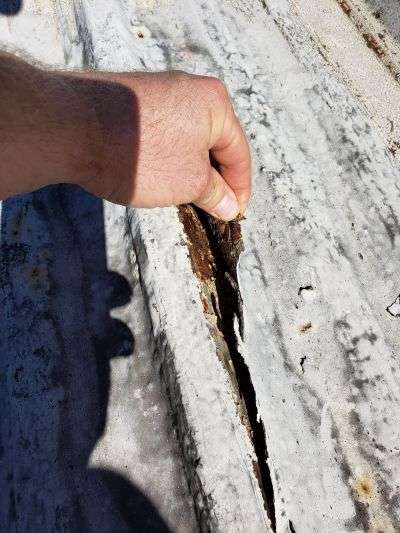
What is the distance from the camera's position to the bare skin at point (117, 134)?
33.3 inches

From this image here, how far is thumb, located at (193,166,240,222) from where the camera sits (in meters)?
1.05

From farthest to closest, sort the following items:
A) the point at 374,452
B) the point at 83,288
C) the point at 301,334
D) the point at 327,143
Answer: the point at 327,143 → the point at 83,288 → the point at 301,334 → the point at 374,452

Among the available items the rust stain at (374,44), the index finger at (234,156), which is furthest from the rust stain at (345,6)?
the index finger at (234,156)

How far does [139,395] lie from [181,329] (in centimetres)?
18

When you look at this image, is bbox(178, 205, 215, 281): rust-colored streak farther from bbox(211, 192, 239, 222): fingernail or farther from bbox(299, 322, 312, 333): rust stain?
bbox(299, 322, 312, 333): rust stain

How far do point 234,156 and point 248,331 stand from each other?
40cm

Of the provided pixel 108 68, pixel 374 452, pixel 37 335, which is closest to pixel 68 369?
pixel 37 335

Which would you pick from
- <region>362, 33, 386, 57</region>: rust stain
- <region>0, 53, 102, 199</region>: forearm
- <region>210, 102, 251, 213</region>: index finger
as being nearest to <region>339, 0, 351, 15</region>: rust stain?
<region>362, 33, 386, 57</region>: rust stain

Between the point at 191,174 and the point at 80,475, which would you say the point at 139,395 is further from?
the point at 191,174

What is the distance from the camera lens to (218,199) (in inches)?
43.3

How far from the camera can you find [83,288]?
1208 millimetres

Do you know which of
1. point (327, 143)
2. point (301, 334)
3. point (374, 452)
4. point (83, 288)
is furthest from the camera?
point (327, 143)

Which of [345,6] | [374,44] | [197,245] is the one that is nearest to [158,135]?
[197,245]

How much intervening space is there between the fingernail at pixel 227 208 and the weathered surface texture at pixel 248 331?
0.22 feet
